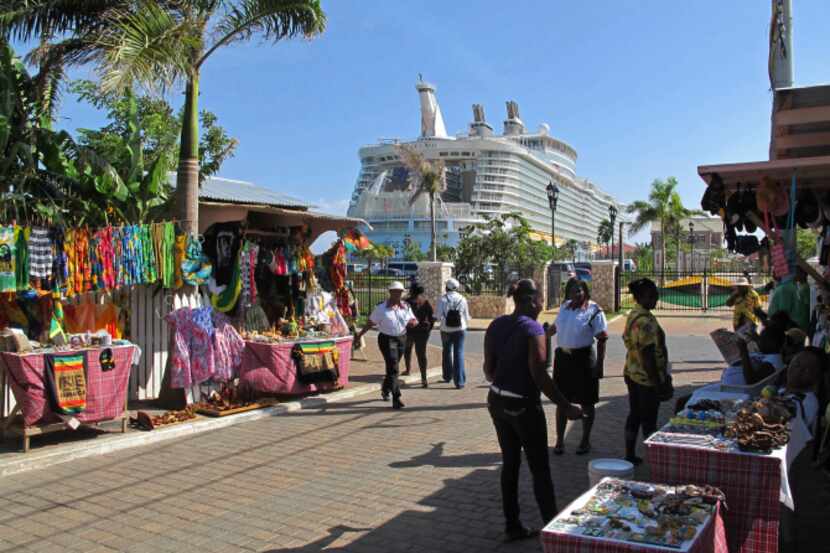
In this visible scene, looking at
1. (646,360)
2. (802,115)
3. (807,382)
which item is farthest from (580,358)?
(802,115)

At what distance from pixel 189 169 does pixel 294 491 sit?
5267 millimetres

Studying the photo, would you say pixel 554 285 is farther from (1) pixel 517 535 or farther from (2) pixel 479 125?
(2) pixel 479 125

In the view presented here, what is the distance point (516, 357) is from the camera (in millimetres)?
4789

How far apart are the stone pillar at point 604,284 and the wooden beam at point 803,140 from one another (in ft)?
71.0

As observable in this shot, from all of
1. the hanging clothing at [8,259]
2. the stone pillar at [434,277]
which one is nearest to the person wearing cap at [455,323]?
the hanging clothing at [8,259]

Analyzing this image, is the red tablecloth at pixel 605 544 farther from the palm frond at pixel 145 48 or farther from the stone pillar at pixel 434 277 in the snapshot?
the stone pillar at pixel 434 277

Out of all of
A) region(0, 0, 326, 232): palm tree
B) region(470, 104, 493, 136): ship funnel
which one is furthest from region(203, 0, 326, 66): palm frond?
region(470, 104, 493, 136): ship funnel

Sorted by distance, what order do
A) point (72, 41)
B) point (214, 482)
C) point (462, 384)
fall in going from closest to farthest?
point (214, 482) < point (72, 41) < point (462, 384)

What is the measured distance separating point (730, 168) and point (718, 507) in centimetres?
306

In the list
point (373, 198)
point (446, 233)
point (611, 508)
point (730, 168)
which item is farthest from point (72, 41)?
point (373, 198)

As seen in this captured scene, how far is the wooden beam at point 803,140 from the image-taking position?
646cm

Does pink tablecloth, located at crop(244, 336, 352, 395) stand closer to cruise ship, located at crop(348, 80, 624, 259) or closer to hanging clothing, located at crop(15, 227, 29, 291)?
hanging clothing, located at crop(15, 227, 29, 291)

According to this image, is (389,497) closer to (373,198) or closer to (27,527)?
(27,527)

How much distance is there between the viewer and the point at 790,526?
462cm
